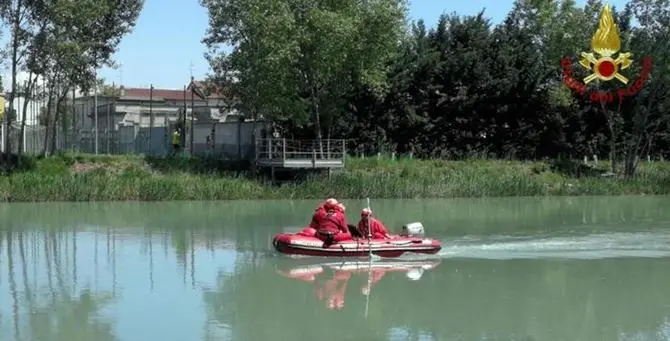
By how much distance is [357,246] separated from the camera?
15922 mm

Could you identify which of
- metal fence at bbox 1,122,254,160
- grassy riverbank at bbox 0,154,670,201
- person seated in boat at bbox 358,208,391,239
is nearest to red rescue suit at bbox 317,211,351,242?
person seated in boat at bbox 358,208,391,239

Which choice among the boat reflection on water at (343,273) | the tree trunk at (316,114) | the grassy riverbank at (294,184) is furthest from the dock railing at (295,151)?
the boat reflection on water at (343,273)

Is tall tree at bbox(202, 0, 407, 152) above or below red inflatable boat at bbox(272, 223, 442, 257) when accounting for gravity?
above

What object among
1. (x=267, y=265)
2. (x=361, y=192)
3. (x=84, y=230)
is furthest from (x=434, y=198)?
(x=267, y=265)

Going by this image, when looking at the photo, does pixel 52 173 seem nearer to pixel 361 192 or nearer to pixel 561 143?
pixel 361 192

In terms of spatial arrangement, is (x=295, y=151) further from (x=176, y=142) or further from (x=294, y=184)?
(x=176, y=142)

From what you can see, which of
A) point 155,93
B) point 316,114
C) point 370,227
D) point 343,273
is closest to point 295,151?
point 316,114

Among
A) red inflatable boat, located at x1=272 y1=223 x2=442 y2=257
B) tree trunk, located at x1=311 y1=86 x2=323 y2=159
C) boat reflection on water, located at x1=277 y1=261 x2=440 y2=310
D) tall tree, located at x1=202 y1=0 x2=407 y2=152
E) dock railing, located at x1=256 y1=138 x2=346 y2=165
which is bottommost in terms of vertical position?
boat reflection on water, located at x1=277 y1=261 x2=440 y2=310

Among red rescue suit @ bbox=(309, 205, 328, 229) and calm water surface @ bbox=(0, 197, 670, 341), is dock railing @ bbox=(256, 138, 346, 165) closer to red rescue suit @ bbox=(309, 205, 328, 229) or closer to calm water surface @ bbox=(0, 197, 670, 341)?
calm water surface @ bbox=(0, 197, 670, 341)

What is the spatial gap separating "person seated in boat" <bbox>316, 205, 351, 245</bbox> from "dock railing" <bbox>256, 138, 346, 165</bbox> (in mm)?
16309

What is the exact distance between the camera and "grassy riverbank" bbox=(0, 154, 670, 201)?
28.8 metres

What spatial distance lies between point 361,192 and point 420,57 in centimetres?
1070

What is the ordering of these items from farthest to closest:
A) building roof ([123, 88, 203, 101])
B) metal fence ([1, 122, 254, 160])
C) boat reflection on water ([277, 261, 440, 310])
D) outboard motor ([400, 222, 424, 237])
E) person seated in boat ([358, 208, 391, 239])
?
building roof ([123, 88, 203, 101]) → metal fence ([1, 122, 254, 160]) → outboard motor ([400, 222, 424, 237]) → person seated in boat ([358, 208, 391, 239]) → boat reflection on water ([277, 261, 440, 310])

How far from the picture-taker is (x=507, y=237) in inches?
774
